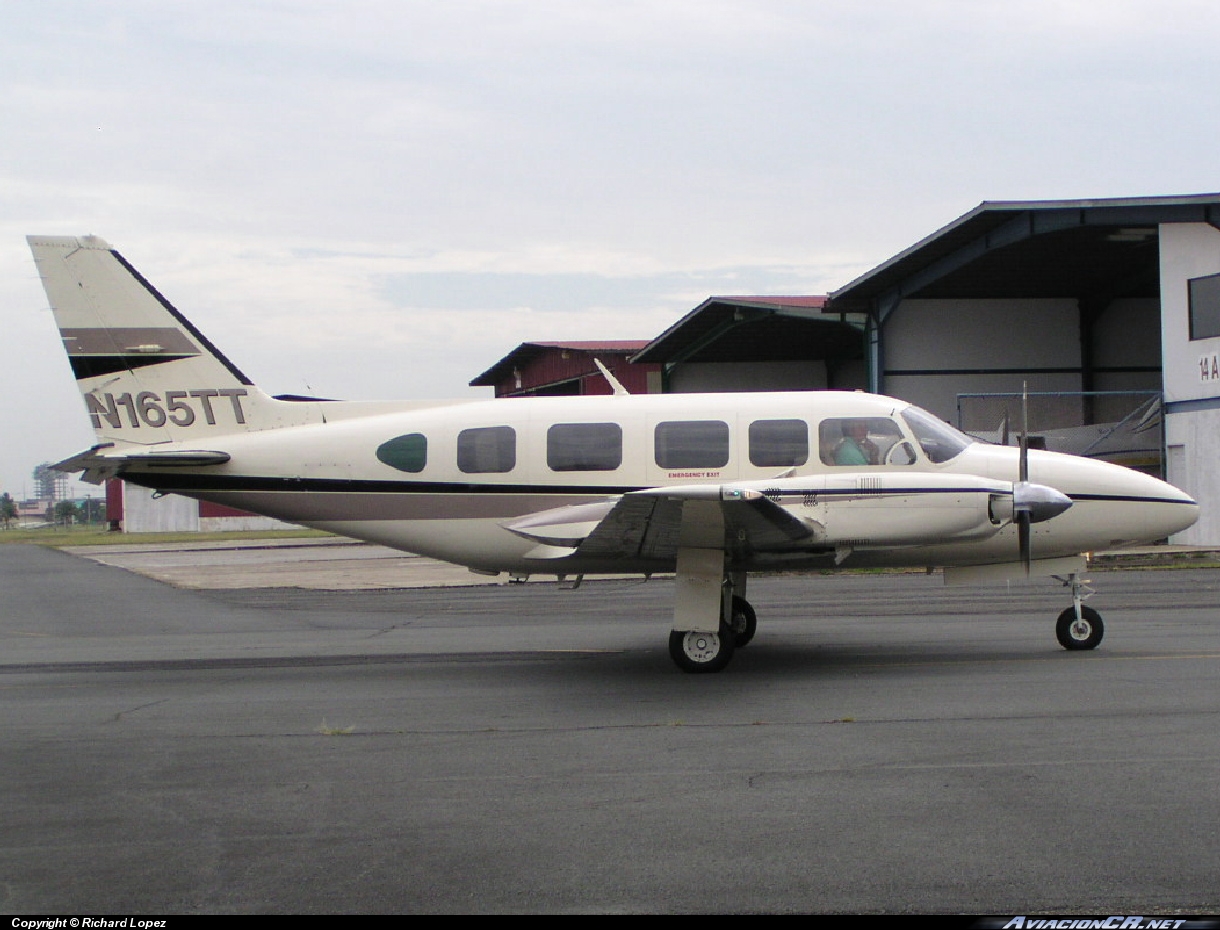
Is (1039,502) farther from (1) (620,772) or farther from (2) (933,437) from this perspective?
(1) (620,772)

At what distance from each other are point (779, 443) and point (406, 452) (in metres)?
3.82

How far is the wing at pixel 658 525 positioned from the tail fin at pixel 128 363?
12.1 ft

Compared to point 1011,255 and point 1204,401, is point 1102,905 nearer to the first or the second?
point 1204,401

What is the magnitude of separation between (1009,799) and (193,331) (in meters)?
10.2

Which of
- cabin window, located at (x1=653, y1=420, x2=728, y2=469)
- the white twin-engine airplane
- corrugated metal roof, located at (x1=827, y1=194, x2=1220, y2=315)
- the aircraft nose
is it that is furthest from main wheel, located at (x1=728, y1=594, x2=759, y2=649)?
corrugated metal roof, located at (x1=827, y1=194, x2=1220, y2=315)

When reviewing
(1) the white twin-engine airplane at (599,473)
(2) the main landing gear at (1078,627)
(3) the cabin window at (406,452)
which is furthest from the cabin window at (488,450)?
(2) the main landing gear at (1078,627)

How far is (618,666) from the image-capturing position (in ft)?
38.0

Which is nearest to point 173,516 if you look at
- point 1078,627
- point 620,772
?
point 1078,627

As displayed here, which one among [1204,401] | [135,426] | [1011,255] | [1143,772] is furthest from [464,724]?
[1011,255]

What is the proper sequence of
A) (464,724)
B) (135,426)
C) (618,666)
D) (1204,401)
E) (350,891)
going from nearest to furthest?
(350,891), (464,724), (618,666), (135,426), (1204,401)

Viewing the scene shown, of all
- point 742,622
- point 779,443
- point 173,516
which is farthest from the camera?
point 173,516

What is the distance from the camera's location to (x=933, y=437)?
11.4m

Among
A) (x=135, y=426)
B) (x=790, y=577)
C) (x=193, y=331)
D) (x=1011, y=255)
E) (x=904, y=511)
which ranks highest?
(x=1011, y=255)

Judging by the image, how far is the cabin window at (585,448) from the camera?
38.8 feet
